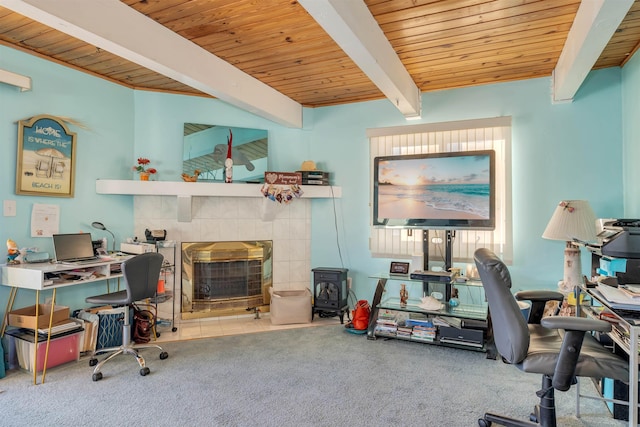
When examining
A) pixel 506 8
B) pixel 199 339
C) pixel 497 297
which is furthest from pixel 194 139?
pixel 497 297

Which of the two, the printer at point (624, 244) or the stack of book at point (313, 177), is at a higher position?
the stack of book at point (313, 177)

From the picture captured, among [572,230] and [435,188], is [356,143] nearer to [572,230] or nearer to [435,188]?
[435,188]

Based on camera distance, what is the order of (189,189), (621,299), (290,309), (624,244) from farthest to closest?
(290,309), (189,189), (624,244), (621,299)

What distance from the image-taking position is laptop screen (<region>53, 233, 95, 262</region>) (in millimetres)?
3035

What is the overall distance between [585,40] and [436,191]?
1720 millimetres

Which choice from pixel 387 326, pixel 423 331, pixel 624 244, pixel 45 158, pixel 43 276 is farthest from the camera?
pixel 387 326

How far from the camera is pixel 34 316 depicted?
9.33ft

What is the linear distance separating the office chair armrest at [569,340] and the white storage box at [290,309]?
2595mm

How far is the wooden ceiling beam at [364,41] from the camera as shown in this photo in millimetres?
2039

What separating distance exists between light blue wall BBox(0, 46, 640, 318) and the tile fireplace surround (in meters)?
0.25

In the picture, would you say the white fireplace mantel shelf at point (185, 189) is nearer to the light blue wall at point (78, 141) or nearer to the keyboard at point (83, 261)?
the light blue wall at point (78, 141)

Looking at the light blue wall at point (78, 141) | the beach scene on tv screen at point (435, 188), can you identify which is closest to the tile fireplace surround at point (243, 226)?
the light blue wall at point (78, 141)

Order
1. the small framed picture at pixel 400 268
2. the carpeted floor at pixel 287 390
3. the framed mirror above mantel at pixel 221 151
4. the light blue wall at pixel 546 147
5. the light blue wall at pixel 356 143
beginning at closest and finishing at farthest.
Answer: the carpeted floor at pixel 287 390 < the light blue wall at pixel 356 143 < the light blue wall at pixel 546 147 < the small framed picture at pixel 400 268 < the framed mirror above mantel at pixel 221 151

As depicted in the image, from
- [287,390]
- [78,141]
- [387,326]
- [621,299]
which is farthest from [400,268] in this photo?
[78,141]
